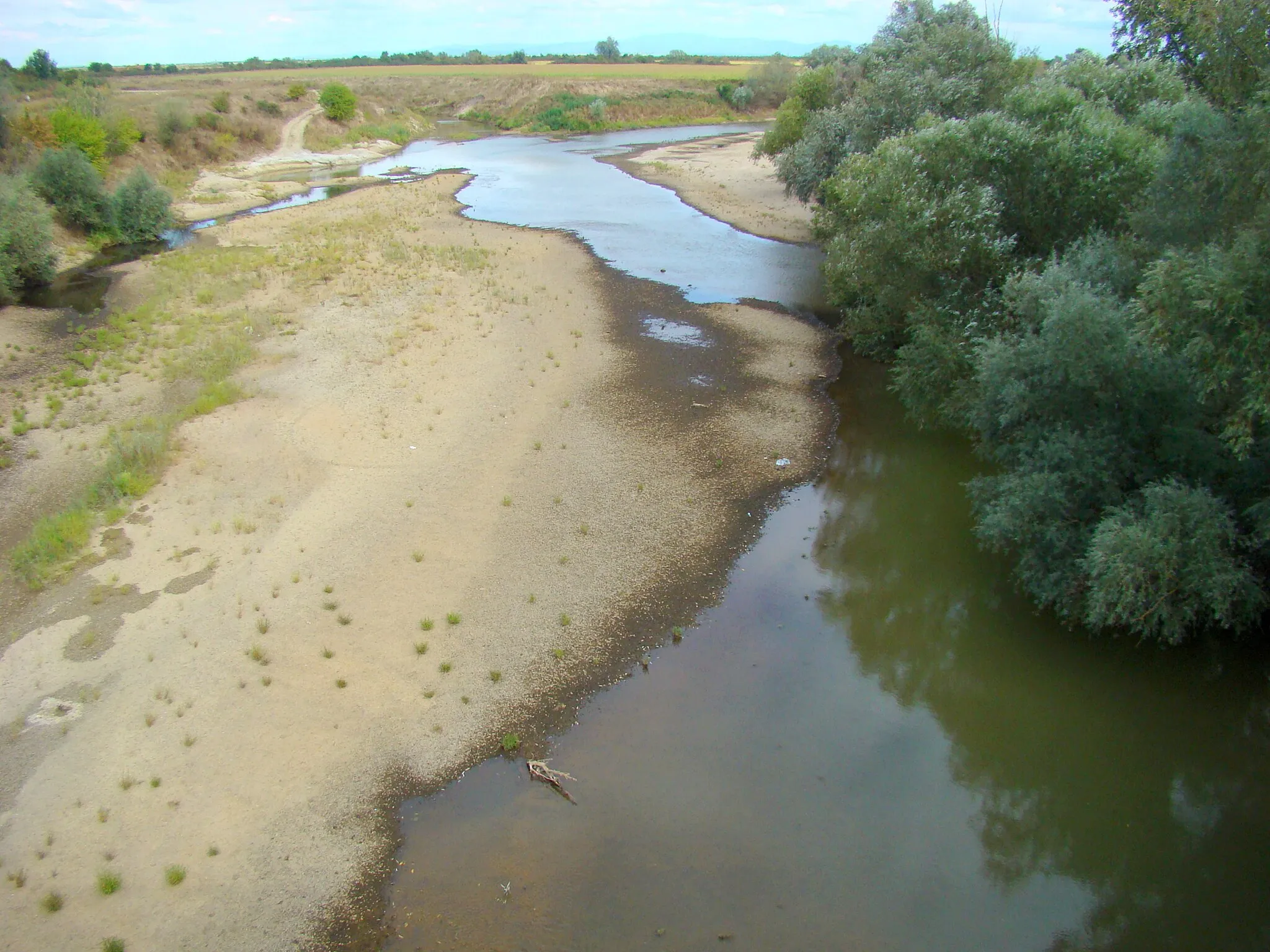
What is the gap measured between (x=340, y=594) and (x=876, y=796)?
9138 millimetres

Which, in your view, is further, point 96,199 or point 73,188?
point 96,199

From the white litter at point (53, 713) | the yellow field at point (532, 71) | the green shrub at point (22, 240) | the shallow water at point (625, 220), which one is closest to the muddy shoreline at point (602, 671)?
the white litter at point (53, 713)

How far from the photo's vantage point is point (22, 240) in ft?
100

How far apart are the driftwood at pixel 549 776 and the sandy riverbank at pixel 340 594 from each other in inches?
36.1

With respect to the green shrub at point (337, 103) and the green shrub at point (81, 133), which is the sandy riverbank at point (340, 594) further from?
the green shrub at point (337, 103)

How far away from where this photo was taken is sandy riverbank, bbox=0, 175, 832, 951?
9.43 meters

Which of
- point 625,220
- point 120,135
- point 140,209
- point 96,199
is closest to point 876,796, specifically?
point 625,220

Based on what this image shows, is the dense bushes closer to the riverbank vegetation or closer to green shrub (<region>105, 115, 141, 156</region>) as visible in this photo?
green shrub (<region>105, 115, 141, 156</region>)

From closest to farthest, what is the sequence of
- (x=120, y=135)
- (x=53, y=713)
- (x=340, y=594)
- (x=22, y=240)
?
(x=53, y=713), (x=340, y=594), (x=22, y=240), (x=120, y=135)

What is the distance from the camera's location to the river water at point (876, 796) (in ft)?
29.4

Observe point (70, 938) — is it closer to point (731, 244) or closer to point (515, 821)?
point (515, 821)

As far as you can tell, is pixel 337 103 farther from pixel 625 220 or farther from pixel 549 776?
pixel 549 776

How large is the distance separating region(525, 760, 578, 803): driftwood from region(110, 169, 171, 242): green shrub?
4026cm

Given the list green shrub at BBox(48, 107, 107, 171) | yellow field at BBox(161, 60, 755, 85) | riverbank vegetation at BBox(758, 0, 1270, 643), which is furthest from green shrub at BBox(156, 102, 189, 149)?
riverbank vegetation at BBox(758, 0, 1270, 643)
